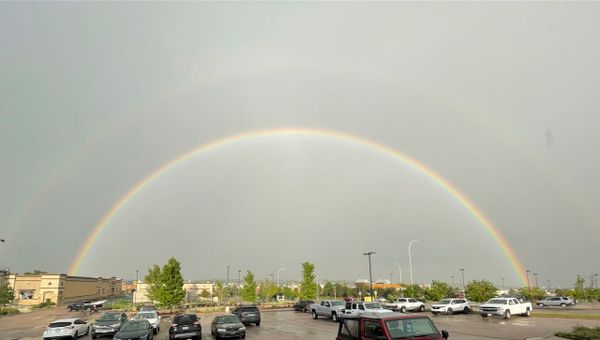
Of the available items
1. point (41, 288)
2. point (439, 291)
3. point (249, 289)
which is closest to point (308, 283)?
point (249, 289)

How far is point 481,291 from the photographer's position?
52.2 metres

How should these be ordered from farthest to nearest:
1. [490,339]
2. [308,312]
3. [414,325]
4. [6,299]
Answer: [6,299], [308,312], [490,339], [414,325]

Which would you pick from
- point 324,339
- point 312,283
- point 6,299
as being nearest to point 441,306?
point 324,339

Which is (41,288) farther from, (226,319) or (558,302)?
(558,302)

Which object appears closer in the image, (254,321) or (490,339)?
(490,339)

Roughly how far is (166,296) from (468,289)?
40997 mm

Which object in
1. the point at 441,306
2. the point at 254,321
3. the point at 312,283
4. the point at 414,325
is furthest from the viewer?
the point at 312,283

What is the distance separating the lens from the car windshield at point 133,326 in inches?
811

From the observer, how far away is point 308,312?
49438 millimetres

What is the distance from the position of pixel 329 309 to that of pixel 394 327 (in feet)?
92.7

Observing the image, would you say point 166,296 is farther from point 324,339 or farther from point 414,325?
point 414,325

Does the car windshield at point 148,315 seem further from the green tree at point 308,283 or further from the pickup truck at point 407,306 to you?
the green tree at point 308,283

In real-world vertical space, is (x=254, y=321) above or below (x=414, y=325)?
below

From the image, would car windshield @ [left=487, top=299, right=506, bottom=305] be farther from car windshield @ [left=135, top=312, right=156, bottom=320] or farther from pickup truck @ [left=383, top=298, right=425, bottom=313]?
car windshield @ [left=135, top=312, right=156, bottom=320]
